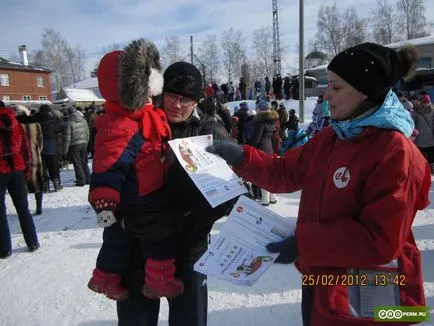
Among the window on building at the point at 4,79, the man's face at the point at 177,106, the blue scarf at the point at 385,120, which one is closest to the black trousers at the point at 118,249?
the man's face at the point at 177,106

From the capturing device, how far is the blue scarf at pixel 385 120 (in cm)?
131

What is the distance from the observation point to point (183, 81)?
5.89 feet

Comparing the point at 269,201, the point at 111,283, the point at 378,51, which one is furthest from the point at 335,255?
the point at 269,201

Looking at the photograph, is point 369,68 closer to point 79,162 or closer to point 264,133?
point 264,133

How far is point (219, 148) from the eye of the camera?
1817 mm

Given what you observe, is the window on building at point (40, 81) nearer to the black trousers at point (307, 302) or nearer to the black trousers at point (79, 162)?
the black trousers at point (79, 162)

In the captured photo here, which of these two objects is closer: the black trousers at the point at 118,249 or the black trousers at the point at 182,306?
the black trousers at the point at 118,249

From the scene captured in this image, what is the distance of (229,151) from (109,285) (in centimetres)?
90

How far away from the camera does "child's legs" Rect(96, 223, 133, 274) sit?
1800 mm

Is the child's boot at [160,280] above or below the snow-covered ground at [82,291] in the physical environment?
above

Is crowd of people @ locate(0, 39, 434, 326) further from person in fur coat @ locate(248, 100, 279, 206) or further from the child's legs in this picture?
person in fur coat @ locate(248, 100, 279, 206)

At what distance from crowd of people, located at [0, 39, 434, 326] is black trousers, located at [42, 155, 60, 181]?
6.48 meters

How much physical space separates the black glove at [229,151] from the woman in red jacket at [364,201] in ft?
1.41

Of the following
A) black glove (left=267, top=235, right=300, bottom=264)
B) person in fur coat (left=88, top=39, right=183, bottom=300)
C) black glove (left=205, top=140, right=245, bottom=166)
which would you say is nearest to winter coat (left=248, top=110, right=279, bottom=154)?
black glove (left=205, top=140, right=245, bottom=166)
